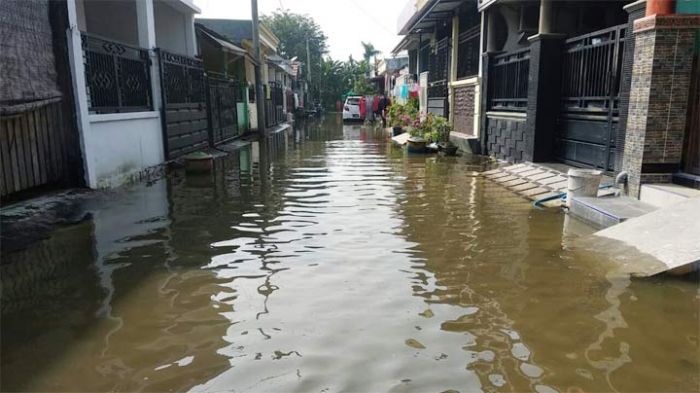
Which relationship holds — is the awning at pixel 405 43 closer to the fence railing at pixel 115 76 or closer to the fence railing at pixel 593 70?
the fence railing at pixel 593 70

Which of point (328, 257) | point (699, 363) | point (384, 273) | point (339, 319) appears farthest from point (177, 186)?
point (699, 363)

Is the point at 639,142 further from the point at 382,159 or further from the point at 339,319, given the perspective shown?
the point at 382,159

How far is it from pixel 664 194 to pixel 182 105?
11332 mm

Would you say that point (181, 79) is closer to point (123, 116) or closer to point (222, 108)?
point (123, 116)

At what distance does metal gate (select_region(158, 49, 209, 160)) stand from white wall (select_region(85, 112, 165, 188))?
587 mm

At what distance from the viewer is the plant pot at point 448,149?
15.8 meters

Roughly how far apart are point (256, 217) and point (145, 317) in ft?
11.6

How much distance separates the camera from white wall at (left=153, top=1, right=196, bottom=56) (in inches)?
635

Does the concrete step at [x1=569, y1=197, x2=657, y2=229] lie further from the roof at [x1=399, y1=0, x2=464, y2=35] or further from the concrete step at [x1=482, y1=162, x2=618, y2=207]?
the roof at [x1=399, y1=0, x2=464, y2=35]

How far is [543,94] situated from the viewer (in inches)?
441

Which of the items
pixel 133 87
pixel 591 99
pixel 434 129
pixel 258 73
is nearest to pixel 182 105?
pixel 133 87

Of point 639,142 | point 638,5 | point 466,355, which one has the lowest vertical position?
point 466,355

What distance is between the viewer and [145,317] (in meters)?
4.13

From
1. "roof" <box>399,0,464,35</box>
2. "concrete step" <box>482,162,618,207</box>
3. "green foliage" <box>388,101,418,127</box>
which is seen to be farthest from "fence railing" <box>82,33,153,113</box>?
"green foliage" <box>388,101,418,127</box>
